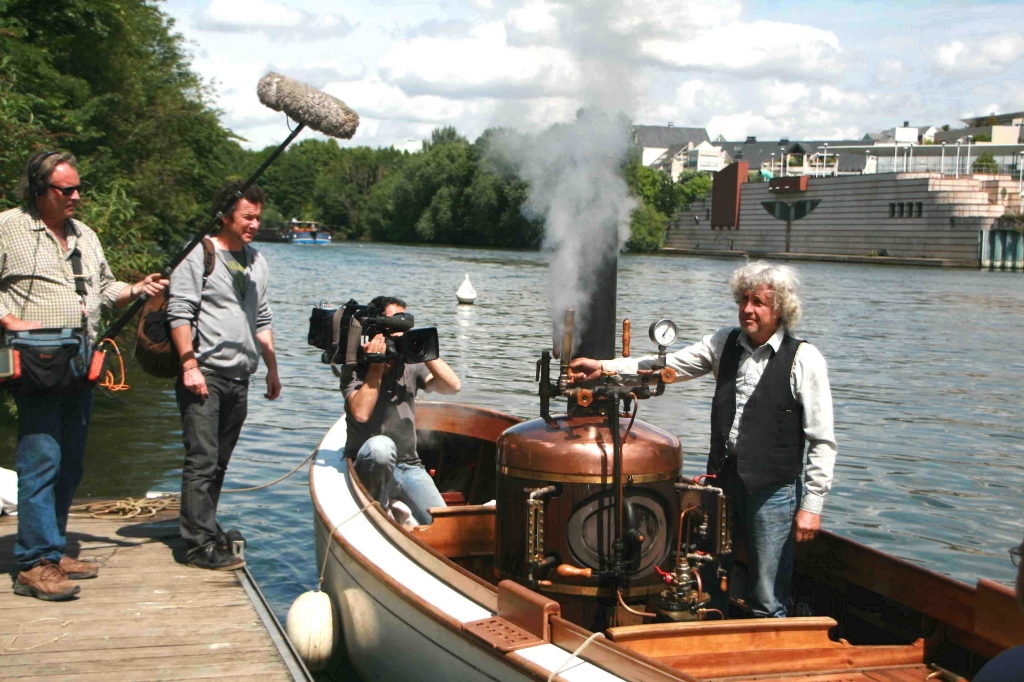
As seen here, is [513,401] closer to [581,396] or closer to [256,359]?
[256,359]

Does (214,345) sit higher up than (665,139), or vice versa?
(665,139)

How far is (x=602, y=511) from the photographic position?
393 centimetres

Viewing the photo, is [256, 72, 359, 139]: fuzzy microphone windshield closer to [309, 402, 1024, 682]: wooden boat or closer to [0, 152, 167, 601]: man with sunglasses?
[0, 152, 167, 601]: man with sunglasses

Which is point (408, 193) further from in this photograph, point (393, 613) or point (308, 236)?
point (393, 613)

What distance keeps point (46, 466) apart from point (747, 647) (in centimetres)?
265

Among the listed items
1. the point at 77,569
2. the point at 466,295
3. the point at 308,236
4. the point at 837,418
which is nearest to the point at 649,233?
the point at 308,236

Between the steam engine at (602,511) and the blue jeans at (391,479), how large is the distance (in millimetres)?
1102

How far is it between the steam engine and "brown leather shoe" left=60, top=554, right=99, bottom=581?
73.0 inches

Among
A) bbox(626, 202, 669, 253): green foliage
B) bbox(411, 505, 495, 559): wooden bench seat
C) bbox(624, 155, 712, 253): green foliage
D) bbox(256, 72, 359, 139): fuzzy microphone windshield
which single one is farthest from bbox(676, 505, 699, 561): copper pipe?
bbox(626, 202, 669, 253): green foliage

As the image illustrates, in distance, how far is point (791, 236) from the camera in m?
78.7

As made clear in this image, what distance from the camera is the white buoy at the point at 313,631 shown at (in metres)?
4.96

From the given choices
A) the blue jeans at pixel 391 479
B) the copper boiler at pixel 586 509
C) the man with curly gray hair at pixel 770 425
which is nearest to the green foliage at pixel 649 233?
the blue jeans at pixel 391 479

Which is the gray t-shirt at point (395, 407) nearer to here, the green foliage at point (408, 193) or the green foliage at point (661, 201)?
the green foliage at point (408, 193)

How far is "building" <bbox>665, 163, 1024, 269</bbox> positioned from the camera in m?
62.9
